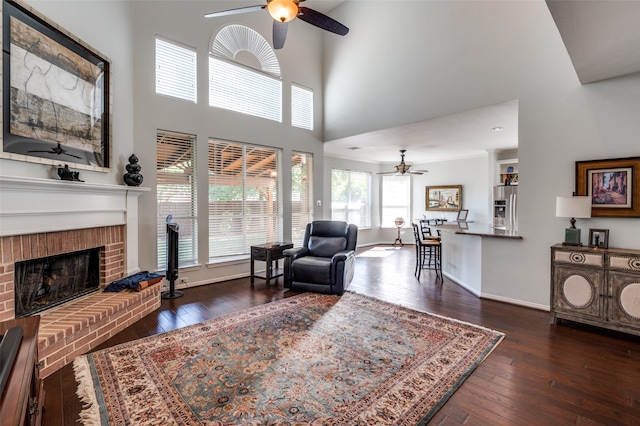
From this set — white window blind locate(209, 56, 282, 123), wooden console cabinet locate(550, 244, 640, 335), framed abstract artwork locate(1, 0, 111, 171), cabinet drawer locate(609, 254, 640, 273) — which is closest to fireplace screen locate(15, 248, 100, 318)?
framed abstract artwork locate(1, 0, 111, 171)

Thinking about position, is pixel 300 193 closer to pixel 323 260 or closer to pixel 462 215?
pixel 323 260

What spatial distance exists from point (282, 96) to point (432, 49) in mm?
2835

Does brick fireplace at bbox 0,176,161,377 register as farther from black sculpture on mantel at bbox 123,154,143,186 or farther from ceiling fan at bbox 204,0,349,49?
ceiling fan at bbox 204,0,349,49

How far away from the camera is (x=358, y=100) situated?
5.91m

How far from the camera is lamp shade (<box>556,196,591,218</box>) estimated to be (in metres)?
3.20

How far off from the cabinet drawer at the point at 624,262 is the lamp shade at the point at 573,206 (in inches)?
18.6

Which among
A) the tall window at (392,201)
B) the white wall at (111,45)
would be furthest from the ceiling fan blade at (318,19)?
the tall window at (392,201)

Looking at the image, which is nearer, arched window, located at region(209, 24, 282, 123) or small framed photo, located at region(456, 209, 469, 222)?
arched window, located at region(209, 24, 282, 123)

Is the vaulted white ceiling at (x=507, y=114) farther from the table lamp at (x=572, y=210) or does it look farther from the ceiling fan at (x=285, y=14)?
the ceiling fan at (x=285, y=14)

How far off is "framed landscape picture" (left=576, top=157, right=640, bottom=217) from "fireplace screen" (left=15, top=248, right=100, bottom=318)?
5736 mm

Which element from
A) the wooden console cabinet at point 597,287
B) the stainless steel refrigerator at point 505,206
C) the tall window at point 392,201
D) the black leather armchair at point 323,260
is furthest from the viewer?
the tall window at point 392,201

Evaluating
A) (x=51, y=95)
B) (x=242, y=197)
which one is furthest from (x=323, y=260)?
(x=51, y=95)

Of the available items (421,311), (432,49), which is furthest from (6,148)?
(432,49)

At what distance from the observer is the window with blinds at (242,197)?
17.0 ft
